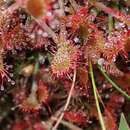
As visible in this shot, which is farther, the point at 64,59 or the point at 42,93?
the point at 42,93

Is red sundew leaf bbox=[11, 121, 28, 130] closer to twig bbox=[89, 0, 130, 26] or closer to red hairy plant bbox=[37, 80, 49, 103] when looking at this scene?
red hairy plant bbox=[37, 80, 49, 103]

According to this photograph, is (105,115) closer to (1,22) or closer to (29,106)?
(29,106)

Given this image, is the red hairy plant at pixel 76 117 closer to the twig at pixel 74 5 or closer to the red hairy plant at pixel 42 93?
the red hairy plant at pixel 42 93

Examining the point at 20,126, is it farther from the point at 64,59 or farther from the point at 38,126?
the point at 64,59

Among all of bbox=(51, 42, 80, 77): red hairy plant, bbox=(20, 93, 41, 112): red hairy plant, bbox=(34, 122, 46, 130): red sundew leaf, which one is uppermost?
bbox=(51, 42, 80, 77): red hairy plant

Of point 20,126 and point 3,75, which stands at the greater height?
point 3,75

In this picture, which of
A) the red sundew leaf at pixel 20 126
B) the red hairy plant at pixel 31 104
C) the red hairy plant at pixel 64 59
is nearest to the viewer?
the red hairy plant at pixel 64 59

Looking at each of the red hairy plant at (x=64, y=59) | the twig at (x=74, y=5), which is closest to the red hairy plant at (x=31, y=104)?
the red hairy plant at (x=64, y=59)

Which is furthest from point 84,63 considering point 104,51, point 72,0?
point 72,0

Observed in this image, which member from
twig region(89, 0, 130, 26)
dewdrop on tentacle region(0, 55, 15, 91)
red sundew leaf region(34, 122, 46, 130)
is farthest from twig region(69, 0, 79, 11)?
red sundew leaf region(34, 122, 46, 130)

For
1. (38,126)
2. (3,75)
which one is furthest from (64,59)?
(38,126)

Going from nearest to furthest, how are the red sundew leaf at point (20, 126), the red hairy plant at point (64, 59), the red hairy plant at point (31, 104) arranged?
the red hairy plant at point (64, 59), the red hairy plant at point (31, 104), the red sundew leaf at point (20, 126)

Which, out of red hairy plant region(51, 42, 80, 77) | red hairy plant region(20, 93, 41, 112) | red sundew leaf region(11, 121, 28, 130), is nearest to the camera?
red hairy plant region(51, 42, 80, 77)

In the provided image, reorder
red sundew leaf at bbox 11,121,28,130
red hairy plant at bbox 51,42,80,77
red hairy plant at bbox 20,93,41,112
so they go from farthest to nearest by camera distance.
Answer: red sundew leaf at bbox 11,121,28,130 < red hairy plant at bbox 20,93,41,112 < red hairy plant at bbox 51,42,80,77
